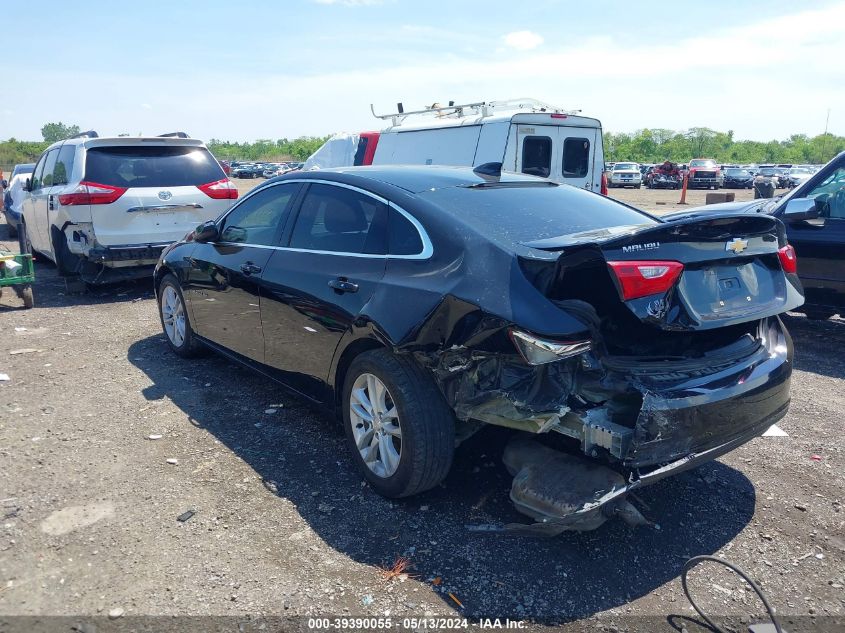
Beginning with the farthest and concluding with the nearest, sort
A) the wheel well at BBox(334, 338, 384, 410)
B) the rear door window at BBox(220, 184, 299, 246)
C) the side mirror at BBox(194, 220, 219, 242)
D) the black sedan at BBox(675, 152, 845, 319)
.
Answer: the black sedan at BBox(675, 152, 845, 319), the side mirror at BBox(194, 220, 219, 242), the rear door window at BBox(220, 184, 299, 246), the wheel well at BBox(334, 338, 384, 410)

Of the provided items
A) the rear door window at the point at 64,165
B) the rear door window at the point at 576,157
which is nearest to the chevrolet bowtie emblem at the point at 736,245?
the rear door window at the point at 64,165

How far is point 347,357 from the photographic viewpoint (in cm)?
370

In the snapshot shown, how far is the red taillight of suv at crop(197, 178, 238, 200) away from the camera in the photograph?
28.3 ft

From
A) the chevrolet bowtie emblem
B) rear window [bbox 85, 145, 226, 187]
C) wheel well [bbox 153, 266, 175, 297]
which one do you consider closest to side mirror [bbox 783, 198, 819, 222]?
the chevrolet bowtie emblem

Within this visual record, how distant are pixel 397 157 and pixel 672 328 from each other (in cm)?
1135

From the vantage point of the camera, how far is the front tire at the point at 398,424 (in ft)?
10.6

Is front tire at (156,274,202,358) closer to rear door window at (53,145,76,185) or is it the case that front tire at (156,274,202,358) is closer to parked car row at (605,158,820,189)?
rear door window at (53,145,76,185)

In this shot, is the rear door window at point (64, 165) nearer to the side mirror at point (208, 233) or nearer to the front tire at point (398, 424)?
the side mirror at point (208, 233)

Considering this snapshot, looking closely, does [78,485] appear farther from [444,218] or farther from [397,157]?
[397,157]

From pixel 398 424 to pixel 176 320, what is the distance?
3309 mm

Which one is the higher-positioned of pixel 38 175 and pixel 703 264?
pixel 38 175

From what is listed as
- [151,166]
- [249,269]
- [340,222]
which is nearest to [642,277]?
[340,222]

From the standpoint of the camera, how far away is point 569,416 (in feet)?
9.24

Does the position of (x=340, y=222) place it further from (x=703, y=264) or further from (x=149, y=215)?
(x=149, y=215)
